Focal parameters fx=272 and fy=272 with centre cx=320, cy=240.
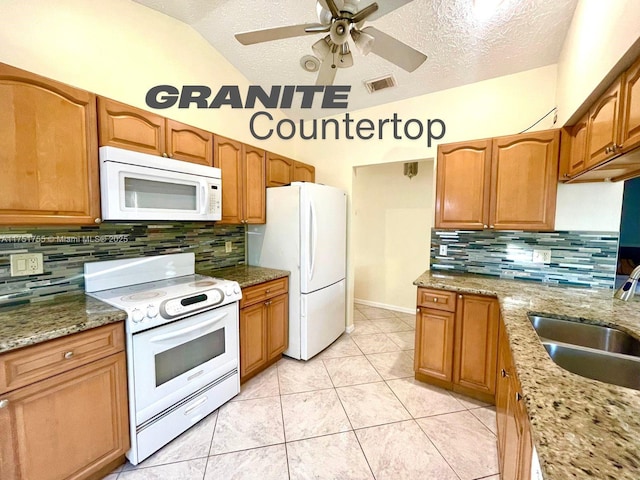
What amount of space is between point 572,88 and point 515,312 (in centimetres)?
146

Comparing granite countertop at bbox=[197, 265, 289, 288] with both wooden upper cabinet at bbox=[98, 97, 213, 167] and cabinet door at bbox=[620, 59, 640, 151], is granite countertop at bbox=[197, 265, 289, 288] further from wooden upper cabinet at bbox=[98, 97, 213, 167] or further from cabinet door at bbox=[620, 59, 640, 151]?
cabinet door at bbox=[620, 59, 640, 151]

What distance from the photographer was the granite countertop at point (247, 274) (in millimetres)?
2258

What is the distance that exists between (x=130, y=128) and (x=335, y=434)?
92.7 inches

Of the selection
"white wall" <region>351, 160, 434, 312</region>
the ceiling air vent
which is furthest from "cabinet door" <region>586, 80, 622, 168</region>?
"white wall" <region>351, 160, 434, 312</region>

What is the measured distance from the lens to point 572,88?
1.71 meters

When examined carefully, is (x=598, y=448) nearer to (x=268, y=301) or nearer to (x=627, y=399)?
(x=627, y=399)

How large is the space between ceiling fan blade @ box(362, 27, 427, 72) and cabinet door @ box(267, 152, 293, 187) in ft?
4.99

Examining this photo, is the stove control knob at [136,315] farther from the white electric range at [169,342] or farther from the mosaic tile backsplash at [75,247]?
the mosaic tile backsplash at [75,247]

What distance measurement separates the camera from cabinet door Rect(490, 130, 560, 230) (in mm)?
1964

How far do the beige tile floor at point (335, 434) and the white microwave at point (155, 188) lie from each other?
1.44 metres

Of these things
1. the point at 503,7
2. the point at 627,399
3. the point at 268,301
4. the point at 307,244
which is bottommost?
the point at 268,301

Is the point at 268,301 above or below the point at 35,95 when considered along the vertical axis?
below

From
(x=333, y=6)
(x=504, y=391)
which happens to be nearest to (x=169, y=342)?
(x=504, y=391)

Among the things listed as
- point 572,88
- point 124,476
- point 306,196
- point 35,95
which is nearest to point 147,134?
point 35,95
